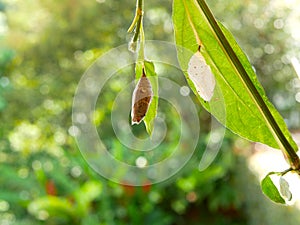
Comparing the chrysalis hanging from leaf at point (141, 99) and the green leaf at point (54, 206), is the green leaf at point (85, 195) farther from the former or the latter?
the chrysalis hanging from leaf at point (141, 99)

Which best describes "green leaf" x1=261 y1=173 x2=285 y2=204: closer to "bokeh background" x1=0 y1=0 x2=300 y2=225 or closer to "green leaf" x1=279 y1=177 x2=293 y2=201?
"green leaf" x1=279 y1=177 x2=293 y2=201

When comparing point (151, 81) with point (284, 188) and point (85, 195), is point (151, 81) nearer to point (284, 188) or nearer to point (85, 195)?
point (284, 188)

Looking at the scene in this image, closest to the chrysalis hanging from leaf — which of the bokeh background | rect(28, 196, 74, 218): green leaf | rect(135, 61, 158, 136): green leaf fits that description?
rect(135, 61, 158, 136): green leaf

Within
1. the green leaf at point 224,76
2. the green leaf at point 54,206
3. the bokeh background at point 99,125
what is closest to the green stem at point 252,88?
the green leaf at point 224,76

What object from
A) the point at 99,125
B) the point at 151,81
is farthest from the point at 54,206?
the point at 151,81

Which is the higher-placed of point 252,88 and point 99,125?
point 99,125

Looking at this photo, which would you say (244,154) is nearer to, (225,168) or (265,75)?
(225,168)

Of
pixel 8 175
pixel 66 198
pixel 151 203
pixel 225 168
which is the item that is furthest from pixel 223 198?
pixel 8 175
